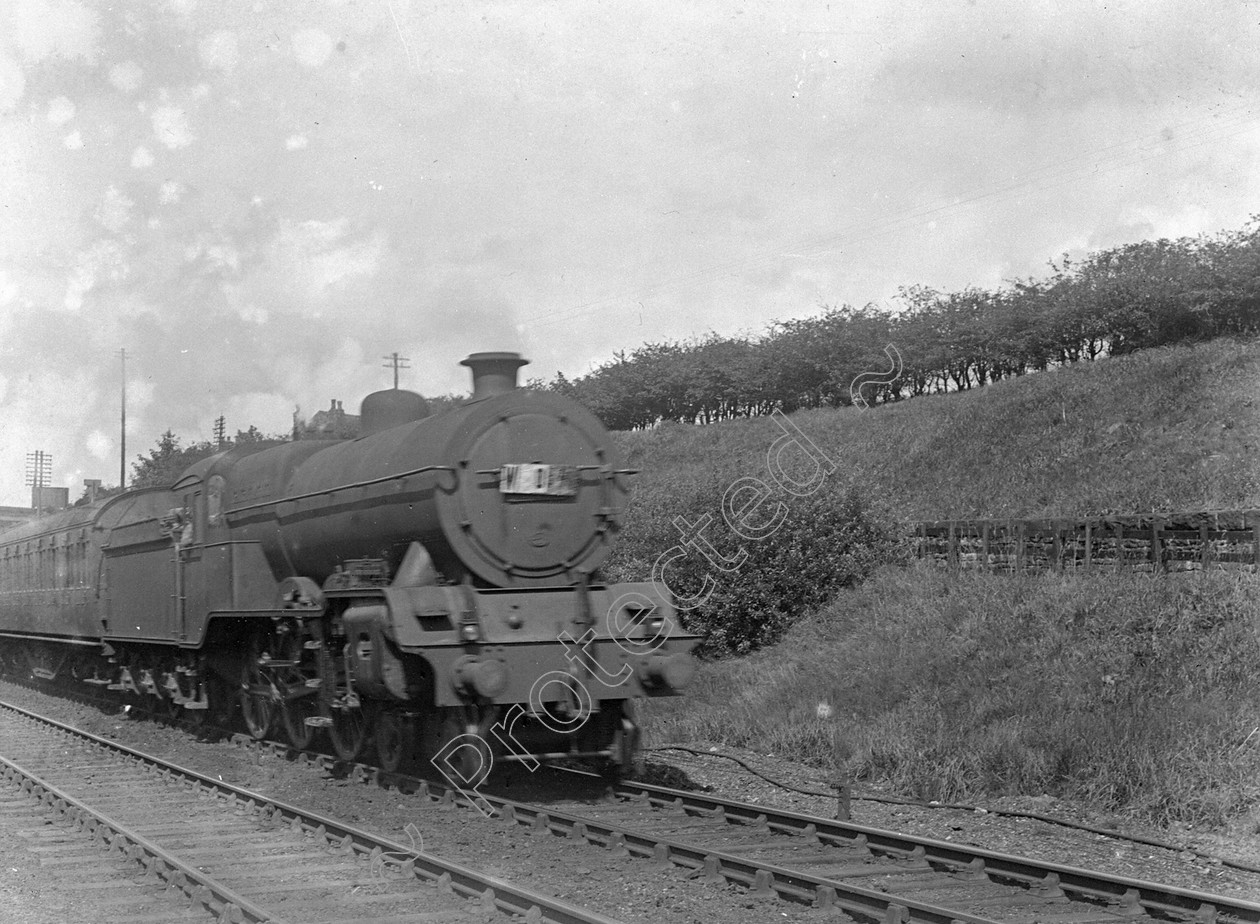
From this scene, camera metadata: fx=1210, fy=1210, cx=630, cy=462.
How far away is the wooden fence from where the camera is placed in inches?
494

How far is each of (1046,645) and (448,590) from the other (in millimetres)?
6495

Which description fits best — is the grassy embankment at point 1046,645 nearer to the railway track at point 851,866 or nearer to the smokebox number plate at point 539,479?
the railway track at point 851,866

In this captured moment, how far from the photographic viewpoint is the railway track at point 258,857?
5848 mm

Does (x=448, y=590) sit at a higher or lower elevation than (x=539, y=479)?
lower

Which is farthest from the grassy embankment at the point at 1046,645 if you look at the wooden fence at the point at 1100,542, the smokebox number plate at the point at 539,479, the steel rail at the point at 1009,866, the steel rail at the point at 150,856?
the steel rail at the point at 150,856

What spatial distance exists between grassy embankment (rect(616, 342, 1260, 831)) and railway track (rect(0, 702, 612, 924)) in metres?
4.18

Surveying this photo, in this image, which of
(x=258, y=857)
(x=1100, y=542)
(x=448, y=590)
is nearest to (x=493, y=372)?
(x=448, y=590)

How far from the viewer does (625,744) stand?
9328 millimetres

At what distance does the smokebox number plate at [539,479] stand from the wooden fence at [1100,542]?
711 cm

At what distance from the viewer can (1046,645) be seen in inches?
477

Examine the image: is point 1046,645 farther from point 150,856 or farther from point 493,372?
point 150,856

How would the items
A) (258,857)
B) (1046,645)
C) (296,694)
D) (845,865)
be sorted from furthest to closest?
(1046,645) → (296,694) → (258,857) → (845,865)

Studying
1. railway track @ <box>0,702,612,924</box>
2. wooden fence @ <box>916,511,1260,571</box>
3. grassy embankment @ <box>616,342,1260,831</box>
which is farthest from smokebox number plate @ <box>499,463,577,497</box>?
wooden fence @ <box>916,511,1260,571</box>

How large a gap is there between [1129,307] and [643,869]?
2581 cm
